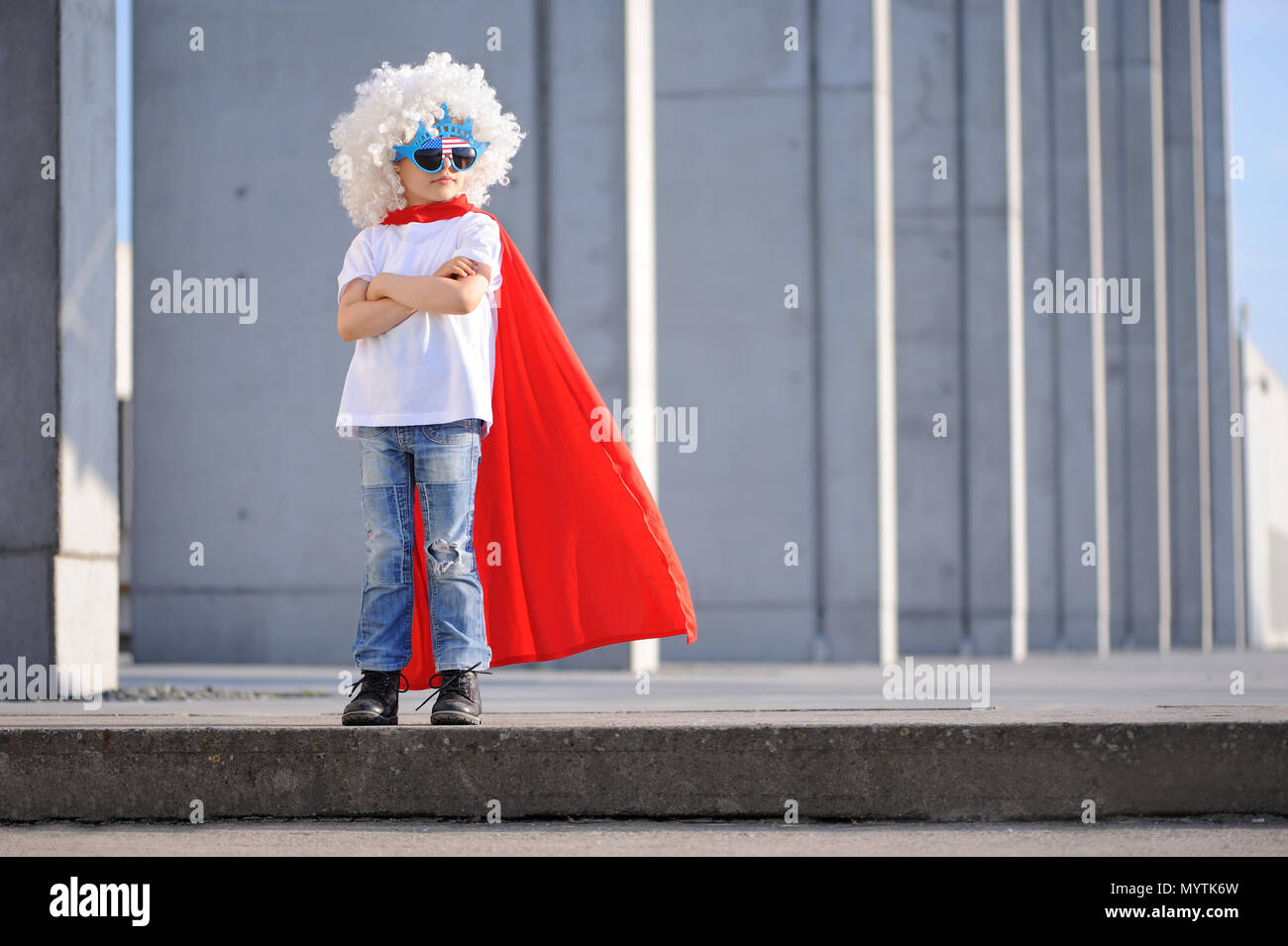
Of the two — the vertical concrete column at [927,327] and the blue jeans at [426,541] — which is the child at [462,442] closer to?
the blue jeans at [426,541]

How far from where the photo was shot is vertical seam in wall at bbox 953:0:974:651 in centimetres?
1672

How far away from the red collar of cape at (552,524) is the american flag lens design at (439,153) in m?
0.28

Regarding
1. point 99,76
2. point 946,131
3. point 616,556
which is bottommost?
point 616,556

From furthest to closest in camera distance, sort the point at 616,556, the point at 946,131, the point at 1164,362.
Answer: the point at 1164,362 → the point at 946,131 → the point at 616,556

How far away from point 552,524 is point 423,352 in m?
0.65

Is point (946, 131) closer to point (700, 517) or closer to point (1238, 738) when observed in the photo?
point (700, 517)

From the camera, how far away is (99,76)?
7.93m

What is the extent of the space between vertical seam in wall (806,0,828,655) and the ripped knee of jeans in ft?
27.7

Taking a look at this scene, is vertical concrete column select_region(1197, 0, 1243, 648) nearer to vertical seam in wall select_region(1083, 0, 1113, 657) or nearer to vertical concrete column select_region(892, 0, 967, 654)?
vertical seam in wall select_region(1083, 0, 1113, 657)

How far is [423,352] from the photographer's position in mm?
4359
